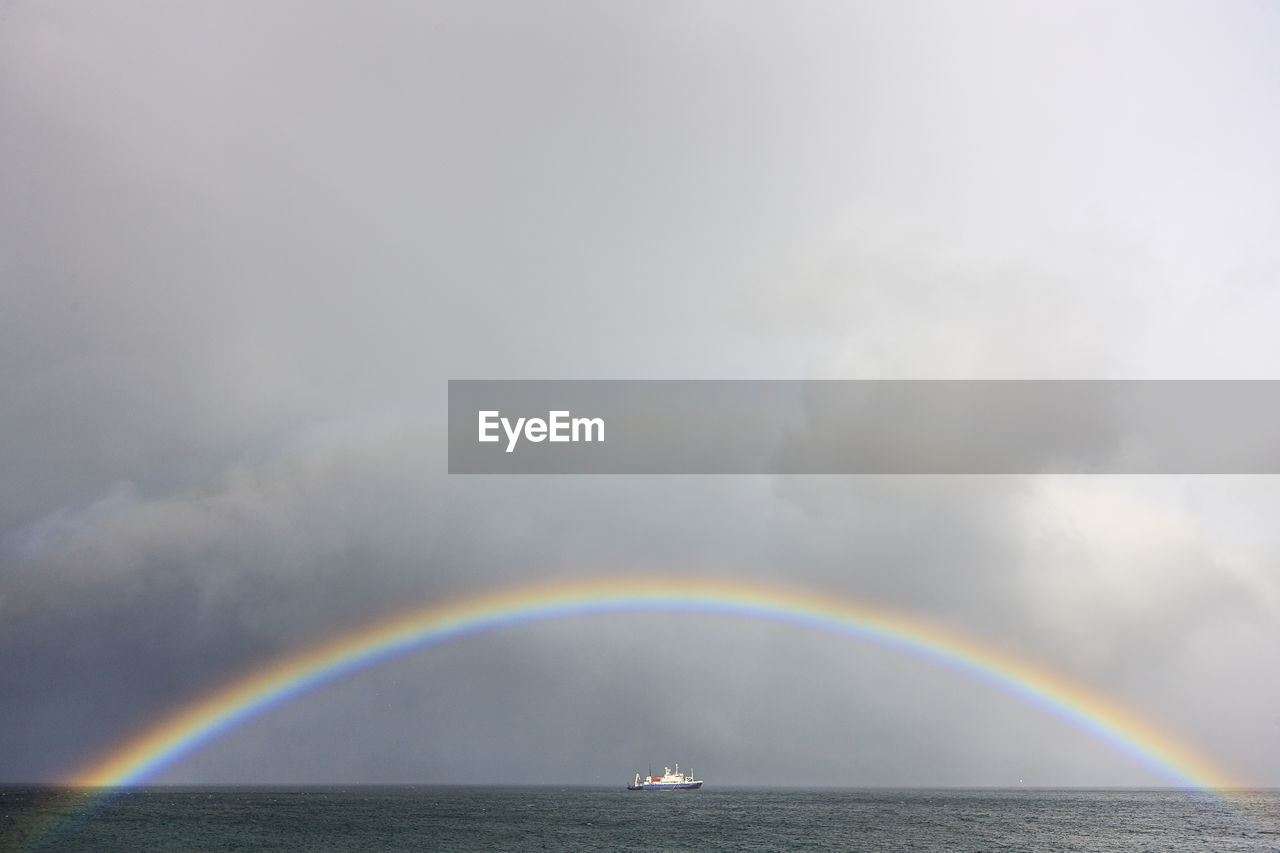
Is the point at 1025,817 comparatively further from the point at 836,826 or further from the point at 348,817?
the point at 348,817

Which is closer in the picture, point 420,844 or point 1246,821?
point 420,844

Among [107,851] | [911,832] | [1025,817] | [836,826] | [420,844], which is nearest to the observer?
[107,851]

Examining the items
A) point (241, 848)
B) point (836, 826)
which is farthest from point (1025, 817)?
point (241, 848)

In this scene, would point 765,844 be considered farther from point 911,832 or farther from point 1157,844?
point 1157,844

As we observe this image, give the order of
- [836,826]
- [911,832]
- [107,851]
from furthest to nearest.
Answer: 1. [836,826]
2. [911,832]
3. [107,851]

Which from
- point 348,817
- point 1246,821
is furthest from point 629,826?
point 1246,821

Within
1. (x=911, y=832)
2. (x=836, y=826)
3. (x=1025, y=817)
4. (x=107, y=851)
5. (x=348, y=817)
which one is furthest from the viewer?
(x=1025, y=817)

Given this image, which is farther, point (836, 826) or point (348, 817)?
point (348, 817)

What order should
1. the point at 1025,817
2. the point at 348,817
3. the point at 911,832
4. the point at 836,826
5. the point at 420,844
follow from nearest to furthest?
the point at 420,844
the point at 911,832
the point at 836,826
the point at 348,817
the point at 1025,817
